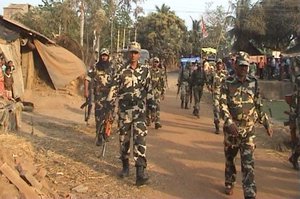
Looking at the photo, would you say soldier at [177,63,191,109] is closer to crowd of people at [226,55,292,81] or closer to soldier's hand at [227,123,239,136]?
soldier's hand at [227,123,239,136]

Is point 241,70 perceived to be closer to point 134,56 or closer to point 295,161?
point 134,56

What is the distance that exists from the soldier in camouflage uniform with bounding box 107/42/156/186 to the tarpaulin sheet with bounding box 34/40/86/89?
10550mm

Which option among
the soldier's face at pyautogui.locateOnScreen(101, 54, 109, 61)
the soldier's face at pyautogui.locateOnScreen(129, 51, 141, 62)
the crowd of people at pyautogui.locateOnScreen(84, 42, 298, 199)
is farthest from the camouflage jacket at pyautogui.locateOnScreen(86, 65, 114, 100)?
the soldier's face at pyautogui.locateOnScreen(129, 51, 141, 62)

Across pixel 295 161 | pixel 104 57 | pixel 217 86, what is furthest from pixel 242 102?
pixel 217 86

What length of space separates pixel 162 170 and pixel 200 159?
3.63ft

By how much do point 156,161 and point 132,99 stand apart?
1.74 meters

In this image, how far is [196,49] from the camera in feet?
191

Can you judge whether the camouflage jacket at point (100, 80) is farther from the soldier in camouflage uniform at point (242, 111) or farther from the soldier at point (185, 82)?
the soldier at point (185, 82)

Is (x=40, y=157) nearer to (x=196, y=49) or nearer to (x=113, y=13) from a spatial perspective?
(x=113, y=13)

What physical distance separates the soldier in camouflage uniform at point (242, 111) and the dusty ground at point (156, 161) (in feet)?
2.28

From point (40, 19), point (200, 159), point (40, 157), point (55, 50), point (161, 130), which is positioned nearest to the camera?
point (40, 157)

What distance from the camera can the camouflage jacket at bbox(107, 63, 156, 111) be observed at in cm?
643

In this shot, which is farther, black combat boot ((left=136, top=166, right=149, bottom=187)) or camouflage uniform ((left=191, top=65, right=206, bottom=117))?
camouflage uniform ((left=191, top=65, right=206, bottom=117))

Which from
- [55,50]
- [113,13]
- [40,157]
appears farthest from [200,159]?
[113,13]
